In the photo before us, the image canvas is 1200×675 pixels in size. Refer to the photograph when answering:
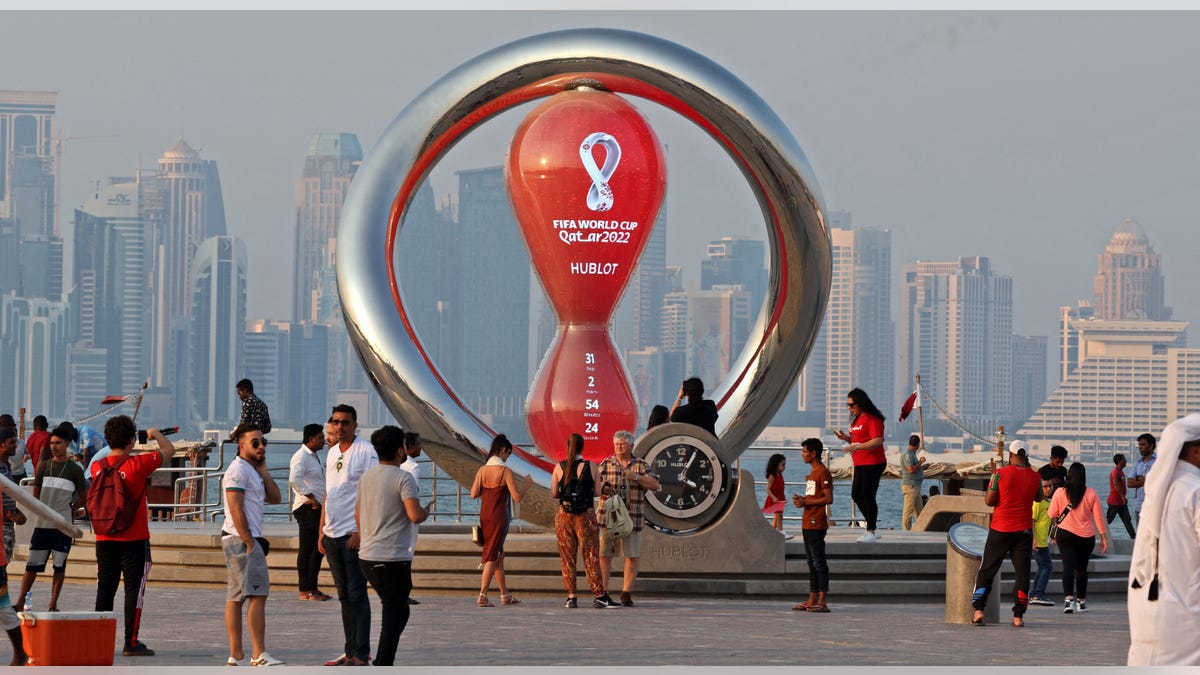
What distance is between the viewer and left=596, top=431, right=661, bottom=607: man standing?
13.5 m

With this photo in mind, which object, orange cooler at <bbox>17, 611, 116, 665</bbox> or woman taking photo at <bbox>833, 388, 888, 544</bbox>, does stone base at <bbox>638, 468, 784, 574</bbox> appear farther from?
orange cooler at <bbox>17, 611, 116, 665</bbox>

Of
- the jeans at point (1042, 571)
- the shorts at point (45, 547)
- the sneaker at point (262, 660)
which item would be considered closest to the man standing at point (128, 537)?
the sneaker at point (262, 660)

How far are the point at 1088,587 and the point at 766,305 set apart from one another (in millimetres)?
3699

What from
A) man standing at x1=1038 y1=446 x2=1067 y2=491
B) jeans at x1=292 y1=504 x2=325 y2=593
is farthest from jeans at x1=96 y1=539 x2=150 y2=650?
man standing at x1=1038 y1=446 x2=1067 y2=491

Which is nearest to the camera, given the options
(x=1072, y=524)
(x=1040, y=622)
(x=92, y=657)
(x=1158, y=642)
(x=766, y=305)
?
(x=1158, y=642)

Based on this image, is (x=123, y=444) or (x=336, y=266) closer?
(x=123, y=444)

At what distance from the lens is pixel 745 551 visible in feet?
48.1

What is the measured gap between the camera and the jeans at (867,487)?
1517 cm

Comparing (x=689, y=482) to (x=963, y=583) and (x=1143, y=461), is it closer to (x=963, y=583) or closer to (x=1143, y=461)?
(x=963, y=583)

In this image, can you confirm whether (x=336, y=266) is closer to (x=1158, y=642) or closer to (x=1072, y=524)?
(x=1072, y=524)

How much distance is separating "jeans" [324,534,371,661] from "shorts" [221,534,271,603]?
45cm

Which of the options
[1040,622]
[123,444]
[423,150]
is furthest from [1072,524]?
[123,444]

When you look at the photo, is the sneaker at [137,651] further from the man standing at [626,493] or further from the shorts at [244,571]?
the man standing at [626,493]

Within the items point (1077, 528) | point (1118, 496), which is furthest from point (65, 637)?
point (1118, 496)
